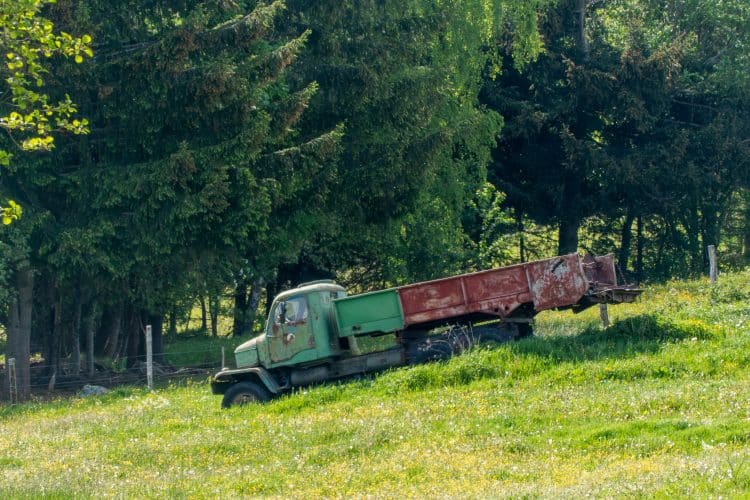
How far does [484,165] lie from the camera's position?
34.5 meters

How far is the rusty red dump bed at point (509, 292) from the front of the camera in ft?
63.4

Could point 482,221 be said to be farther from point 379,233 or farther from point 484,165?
point 379,233

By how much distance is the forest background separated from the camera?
24.8 meters

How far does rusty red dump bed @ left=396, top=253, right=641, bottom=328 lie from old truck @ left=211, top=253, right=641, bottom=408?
0.02m

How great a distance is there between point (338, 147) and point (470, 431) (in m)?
15.2

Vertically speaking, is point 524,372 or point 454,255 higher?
point 454,255

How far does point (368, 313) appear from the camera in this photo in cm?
1969

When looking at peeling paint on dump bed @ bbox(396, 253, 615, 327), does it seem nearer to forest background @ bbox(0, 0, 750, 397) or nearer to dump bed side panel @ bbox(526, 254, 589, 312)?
dump bed side panel @ bbox(526, 254, 589, 312)

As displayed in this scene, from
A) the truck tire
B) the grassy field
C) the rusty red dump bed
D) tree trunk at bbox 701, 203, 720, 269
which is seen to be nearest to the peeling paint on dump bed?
the rusty red dump bed

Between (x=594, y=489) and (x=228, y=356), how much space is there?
81.3ft

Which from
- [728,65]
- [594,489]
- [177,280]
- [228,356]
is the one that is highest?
[728,65]

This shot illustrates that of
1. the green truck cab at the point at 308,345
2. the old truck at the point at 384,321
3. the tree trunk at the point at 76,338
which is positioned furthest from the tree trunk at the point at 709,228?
the green truck cab at the point at 308,345

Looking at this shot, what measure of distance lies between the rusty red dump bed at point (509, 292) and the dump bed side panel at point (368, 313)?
0.56 ft

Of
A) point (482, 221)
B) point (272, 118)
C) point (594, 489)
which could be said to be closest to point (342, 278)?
point (482, 221)
